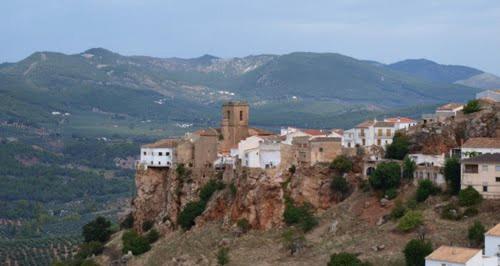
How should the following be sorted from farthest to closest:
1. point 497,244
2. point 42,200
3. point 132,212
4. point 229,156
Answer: point 42,200
point 132,212
point 229,156
point 497,244

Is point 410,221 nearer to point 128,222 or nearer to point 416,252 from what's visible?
point 416,252

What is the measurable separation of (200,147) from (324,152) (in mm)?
9444

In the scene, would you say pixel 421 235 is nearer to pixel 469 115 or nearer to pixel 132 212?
pixel 469 115

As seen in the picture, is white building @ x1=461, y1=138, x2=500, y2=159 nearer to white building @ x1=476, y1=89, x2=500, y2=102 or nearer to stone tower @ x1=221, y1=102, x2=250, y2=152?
white building @ x1=476, y1=89, x2=500, y2=102

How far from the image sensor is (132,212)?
71.2m

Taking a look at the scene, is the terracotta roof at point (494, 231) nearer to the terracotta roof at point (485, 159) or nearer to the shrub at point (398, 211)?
the terracotta roof at point (485, 159)

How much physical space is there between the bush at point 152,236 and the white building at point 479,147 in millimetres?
20085

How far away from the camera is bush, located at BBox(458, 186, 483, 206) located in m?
49.2

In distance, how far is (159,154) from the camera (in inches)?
2640

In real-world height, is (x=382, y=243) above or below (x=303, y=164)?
below

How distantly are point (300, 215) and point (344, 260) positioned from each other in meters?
9.46

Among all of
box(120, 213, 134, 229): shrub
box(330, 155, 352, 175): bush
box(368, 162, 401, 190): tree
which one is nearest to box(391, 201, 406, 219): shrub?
box(368, 162, 401, 190): tree

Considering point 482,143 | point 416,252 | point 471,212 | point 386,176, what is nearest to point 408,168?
point 386,176

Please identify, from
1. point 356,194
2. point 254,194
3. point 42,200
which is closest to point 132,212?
point 254,194
